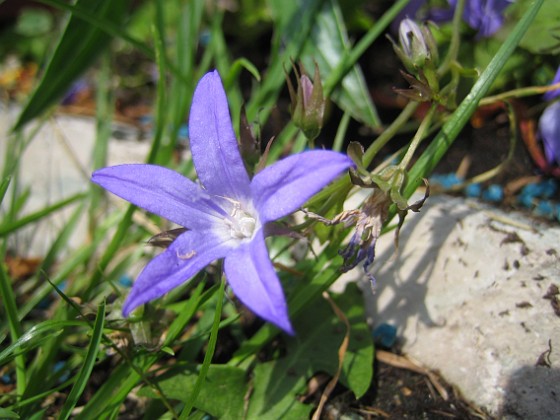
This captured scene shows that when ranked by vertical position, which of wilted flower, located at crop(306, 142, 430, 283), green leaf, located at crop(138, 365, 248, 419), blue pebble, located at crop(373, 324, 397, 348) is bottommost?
blue pebble, located at crop(373, 324, 397, 348)

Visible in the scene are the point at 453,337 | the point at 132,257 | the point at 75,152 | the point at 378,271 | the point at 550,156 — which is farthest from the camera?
the point at 75,152

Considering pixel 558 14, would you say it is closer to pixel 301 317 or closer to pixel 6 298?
pixel 301 317

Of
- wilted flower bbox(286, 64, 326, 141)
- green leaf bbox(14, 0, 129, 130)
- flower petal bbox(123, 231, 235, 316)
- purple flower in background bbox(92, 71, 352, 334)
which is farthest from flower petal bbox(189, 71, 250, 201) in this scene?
green leaf bbox(14, 0, 129, 130)

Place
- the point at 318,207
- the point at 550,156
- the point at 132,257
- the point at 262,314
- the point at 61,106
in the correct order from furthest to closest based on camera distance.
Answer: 1. the point at 61,106
2. the point at 132,257
3. the point at 550,156
4. the point at 318,207
5. the point at 262,314

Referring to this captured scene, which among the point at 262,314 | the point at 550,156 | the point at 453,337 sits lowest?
the point at 453,337

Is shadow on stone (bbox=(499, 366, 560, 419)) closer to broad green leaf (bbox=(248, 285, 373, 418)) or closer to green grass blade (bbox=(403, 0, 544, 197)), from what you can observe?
broad green leaf (bbox=(248, 285, 373, 418))

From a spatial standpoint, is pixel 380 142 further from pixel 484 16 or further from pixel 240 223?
pixel 484 16

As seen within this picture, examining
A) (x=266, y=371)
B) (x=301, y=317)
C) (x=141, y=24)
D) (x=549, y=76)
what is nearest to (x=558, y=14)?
(x=549, y=76)
